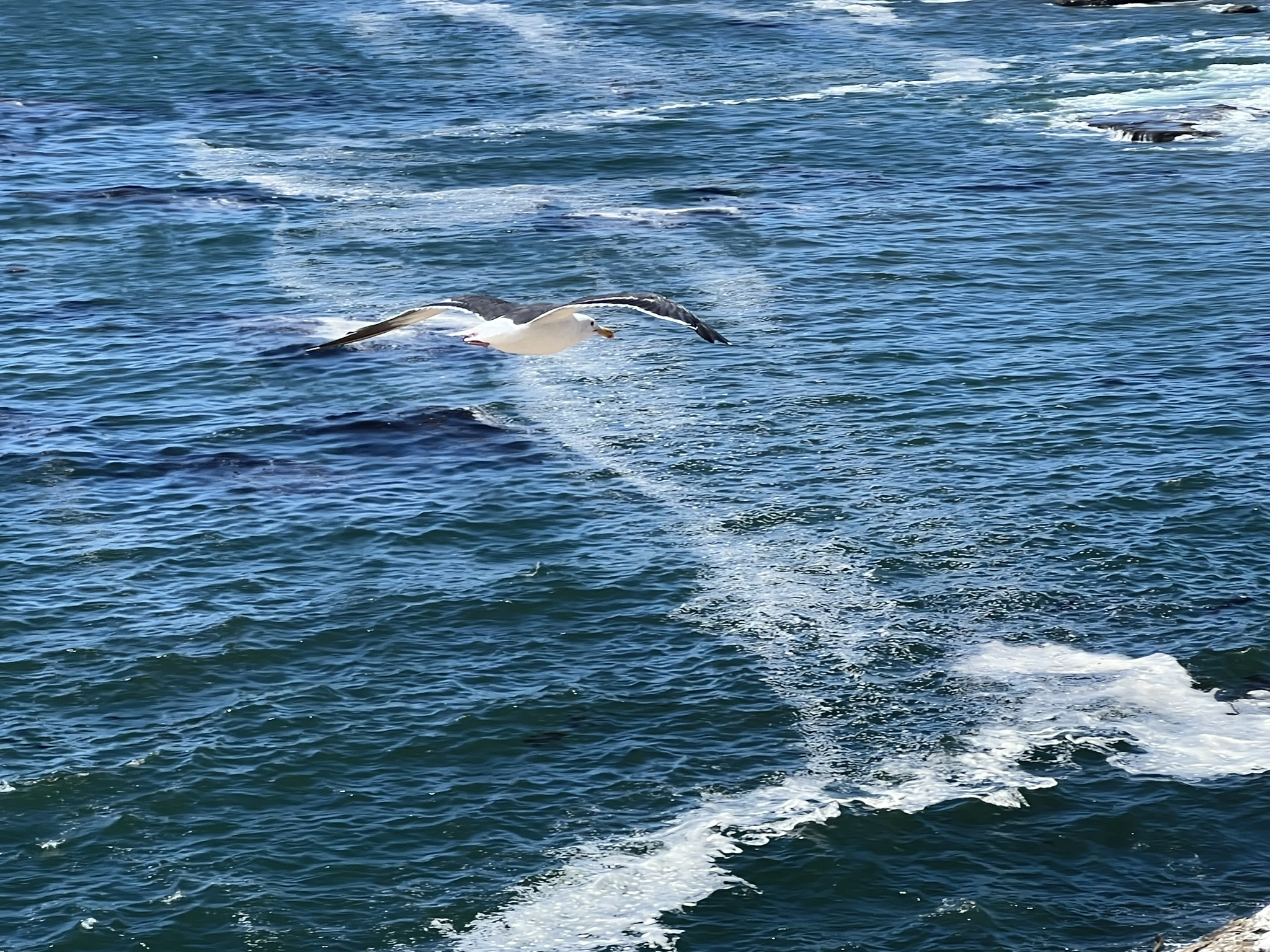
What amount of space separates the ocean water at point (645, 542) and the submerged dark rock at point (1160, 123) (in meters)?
1.43

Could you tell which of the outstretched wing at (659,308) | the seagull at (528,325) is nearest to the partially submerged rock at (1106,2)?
the seagull at (528,325)

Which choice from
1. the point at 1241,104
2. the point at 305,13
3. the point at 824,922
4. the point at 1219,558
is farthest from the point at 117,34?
the point at 824,922

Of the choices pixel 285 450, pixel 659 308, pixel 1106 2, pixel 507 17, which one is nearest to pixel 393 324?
pixel 659 308

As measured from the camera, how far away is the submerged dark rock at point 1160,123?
94.6 m

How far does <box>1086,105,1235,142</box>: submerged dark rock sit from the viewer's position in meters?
94.6

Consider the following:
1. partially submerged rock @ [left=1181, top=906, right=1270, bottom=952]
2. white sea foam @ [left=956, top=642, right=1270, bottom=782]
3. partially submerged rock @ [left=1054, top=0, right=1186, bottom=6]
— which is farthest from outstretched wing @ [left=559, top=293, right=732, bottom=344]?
partially submerged rock @ [left=1054, top=0, right=1186, bottom=6]

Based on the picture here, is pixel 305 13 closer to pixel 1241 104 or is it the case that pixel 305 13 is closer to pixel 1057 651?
pixel 1241 104

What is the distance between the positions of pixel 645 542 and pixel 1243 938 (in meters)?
25.9

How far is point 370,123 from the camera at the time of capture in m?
105

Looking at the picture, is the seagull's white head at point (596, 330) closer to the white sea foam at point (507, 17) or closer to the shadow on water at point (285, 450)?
the shadow on water at point (285, 450)

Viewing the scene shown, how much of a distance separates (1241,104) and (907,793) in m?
71.9

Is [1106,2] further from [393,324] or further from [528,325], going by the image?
[393,324]

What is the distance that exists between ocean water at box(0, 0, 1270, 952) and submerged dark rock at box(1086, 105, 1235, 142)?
143cm

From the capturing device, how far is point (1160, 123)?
96625mm
